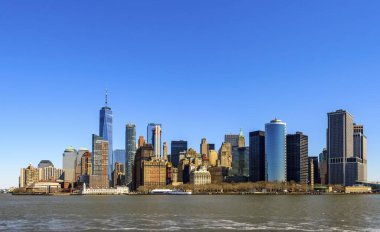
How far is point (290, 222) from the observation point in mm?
93938

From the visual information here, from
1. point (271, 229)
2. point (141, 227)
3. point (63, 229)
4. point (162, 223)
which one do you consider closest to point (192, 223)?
point (162, 223)

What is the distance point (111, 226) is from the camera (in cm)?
8688

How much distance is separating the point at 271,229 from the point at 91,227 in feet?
96.5

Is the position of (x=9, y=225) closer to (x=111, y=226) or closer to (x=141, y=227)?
(x=111, y=226)

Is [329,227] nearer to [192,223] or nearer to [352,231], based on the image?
[352,231]

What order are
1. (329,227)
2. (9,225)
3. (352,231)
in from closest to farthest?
(352,231) → (329,227) → (9,225)

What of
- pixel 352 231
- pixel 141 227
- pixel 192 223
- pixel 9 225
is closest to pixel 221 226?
pixel 192 223

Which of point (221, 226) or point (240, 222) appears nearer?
point (221, 226)

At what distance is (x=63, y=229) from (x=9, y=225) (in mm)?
13630

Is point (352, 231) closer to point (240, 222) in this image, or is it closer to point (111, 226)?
point (240, 222)

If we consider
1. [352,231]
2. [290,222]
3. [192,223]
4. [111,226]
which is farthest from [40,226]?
[352,231]

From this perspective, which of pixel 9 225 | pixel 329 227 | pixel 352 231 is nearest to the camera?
pixel 352 231

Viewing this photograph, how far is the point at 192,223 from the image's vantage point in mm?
92312

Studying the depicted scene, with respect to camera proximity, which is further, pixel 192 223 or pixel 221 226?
pixel 192 223
